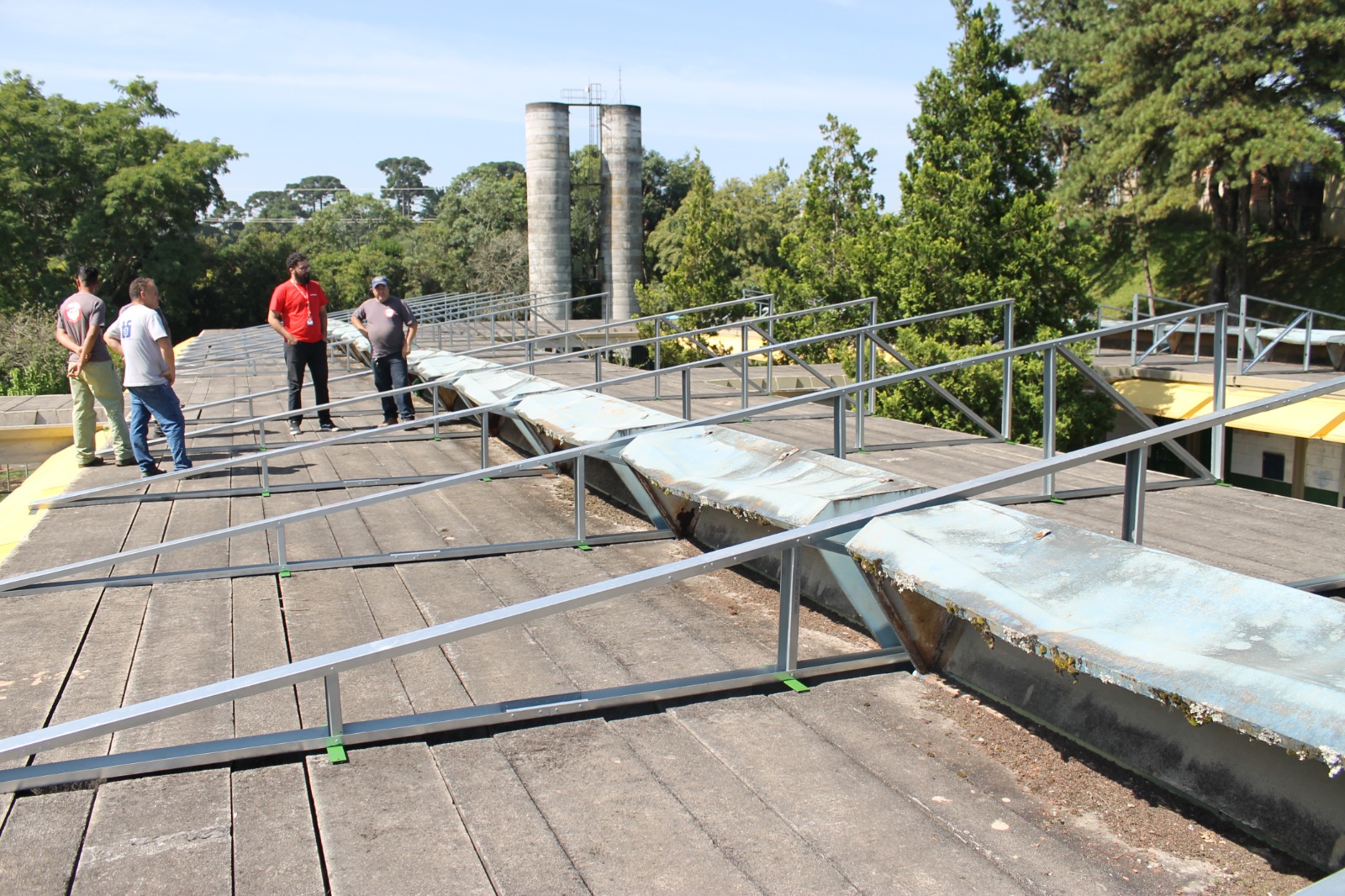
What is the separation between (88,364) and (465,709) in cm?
616

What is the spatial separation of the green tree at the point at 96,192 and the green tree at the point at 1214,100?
36.2 metres

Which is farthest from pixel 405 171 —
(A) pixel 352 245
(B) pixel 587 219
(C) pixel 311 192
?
(B) pixel 587 219

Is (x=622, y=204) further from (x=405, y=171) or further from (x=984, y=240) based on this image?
(x=405, y=171)

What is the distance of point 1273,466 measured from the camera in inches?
649

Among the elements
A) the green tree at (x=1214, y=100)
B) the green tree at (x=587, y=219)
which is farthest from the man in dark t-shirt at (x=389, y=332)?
the green tree at (x=587, y=219)

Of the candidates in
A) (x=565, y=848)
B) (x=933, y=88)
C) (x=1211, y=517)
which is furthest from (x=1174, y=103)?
(x=565, y=848)

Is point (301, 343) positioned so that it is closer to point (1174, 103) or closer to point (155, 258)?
point (1174, 103)

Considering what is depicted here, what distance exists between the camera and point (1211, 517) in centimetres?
601

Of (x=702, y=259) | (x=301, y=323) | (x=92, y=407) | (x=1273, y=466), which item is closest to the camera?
(x=92, y=407)

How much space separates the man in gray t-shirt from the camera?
7.89 meters

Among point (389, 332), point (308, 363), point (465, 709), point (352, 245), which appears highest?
point (352, 245)

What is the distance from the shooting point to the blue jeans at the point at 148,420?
7.70m

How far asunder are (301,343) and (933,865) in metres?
8.49

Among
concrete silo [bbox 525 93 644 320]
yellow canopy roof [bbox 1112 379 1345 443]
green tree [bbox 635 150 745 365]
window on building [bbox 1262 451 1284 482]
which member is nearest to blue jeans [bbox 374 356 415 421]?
yellow canopy roof [bbox 1112 379 1345 443]
